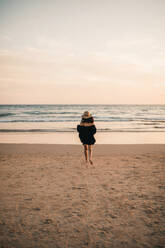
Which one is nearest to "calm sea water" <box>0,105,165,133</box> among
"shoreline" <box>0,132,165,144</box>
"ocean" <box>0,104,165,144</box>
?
"ocean" <box>0,104,165,144</box>

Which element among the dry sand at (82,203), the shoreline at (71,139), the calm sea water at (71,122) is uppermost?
the calm sea water at (71,122)

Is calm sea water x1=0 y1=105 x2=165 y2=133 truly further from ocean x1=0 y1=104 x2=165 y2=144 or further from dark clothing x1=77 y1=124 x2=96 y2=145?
dark clothing x1=77 y1=124 x2=96 y2=145

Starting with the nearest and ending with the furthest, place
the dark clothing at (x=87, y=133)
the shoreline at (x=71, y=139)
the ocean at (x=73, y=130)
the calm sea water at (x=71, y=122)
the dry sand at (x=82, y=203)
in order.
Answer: the dry sand at (x=82, y=203), the dark clothing at (x=87, y=133), the shoreline at (x=71, y=139), the ocean at (x=73, y=130), the calm sea water at (x=71, y=122)

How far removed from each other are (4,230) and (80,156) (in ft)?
17.8

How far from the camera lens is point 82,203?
13.2ft

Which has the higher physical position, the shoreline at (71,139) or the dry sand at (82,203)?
the shoreline at (71,139)

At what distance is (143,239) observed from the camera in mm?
2930

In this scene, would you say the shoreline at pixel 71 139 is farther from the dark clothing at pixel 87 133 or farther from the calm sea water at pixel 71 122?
the dark clothing at pixel 87 133

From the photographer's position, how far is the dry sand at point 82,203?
2.95 m

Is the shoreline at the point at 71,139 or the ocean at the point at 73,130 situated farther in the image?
the ocean at the point at 73,130

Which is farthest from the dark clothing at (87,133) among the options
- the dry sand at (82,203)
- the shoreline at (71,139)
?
the shoreline at (71,139)

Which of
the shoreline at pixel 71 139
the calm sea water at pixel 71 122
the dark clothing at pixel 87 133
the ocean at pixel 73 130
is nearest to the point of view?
the dark clothing at pixel 87 133

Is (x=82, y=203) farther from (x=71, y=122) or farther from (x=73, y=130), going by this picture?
(x=71, y=122)

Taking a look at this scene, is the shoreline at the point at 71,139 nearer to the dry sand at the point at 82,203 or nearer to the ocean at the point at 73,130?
the ocean at the point at 73,130
